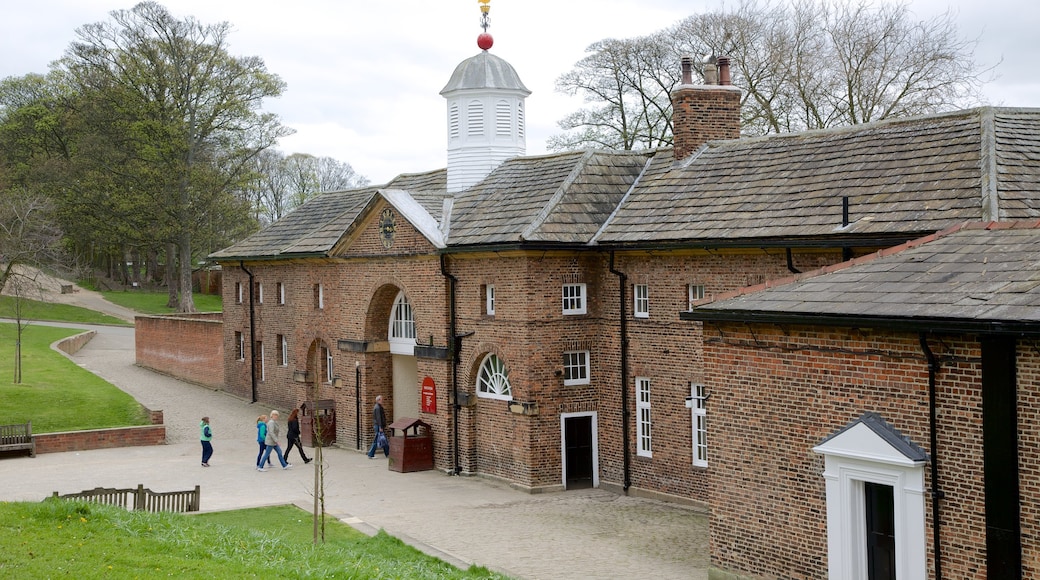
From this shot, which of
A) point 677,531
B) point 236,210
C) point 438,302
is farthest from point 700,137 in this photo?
point 236,210

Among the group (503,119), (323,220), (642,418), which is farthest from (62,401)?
(642,418)

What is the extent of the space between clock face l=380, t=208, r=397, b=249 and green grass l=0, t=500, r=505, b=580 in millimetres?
10585

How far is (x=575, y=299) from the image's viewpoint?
22.8 meters

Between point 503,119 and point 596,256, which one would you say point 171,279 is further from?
point 596,256

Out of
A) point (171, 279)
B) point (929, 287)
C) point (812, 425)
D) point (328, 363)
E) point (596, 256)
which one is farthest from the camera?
point (171, 279)

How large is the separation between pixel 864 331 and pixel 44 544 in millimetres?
9720

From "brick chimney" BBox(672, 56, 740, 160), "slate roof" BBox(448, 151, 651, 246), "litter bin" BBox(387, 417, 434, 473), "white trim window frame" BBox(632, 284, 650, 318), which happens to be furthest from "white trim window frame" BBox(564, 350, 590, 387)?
"brick chimney" BBox(672, 56, 740, 160)

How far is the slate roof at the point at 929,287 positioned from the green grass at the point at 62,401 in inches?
749

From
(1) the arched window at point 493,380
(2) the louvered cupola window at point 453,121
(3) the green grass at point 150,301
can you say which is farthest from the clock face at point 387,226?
Result: (3) the green grass at point 150,301

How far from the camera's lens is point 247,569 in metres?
11.9

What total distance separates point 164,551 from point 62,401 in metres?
18.8

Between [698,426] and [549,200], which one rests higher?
[549,200]

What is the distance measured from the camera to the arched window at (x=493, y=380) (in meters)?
23.2

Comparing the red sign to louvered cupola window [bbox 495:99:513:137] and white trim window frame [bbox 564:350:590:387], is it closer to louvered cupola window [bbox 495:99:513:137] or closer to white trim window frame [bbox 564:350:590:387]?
white trim window frame [bbox 564:350:590:387]
